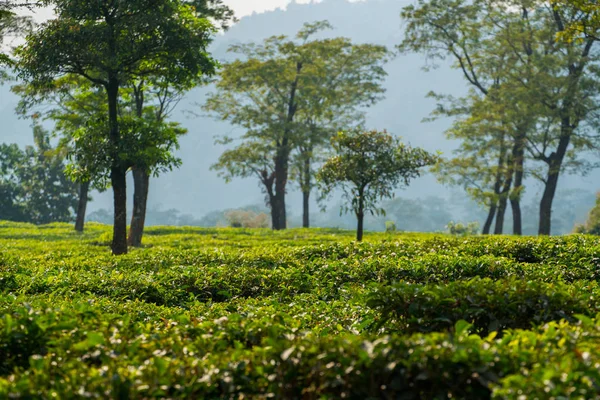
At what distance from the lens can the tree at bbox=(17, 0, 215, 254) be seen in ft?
53.6

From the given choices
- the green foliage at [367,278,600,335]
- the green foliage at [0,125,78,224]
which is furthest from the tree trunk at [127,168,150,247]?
the green foliage at [0,125,78,224]

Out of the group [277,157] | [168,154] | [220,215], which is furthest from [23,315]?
[220,215]

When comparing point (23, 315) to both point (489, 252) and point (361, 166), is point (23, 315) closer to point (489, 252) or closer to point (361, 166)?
point (489, 252)

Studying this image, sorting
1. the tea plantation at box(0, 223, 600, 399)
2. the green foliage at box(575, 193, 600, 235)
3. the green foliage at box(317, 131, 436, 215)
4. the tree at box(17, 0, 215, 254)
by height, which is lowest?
the tea plantation at box(0, 223, 600, 399)

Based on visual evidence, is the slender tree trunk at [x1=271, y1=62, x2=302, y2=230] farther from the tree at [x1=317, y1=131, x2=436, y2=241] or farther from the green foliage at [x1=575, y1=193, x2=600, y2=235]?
the green foliage at [x1=575, y1=193, x2=600, y2=235]

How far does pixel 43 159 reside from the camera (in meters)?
55.9

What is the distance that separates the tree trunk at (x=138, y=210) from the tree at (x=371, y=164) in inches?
325

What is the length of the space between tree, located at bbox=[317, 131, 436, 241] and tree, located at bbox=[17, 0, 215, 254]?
5842mm

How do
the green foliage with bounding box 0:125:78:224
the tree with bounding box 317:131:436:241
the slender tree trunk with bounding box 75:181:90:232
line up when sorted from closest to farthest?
the tree with bounding box 317:131:436:241
the slender tree trunk with bounding box 75:181:90:232
the green foliage with bounding box 0:125:78:224

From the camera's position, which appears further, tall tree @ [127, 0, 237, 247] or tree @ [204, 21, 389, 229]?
tree @ [204, 21, 389, 229]

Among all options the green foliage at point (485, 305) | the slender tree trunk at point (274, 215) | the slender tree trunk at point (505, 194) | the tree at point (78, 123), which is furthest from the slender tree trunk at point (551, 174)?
the green foliage at point (485, 305)

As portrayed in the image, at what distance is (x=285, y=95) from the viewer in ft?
134

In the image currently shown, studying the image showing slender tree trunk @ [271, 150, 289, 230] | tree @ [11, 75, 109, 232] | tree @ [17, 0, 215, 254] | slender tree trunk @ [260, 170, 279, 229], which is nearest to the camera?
tree @ [17, 0, 215, 254]

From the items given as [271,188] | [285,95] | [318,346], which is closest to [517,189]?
[271,188]
